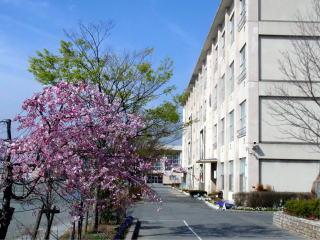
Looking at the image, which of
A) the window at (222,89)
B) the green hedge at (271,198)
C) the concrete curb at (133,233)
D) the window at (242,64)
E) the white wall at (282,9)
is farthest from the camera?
the window at (222,89)

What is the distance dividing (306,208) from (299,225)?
1.04m

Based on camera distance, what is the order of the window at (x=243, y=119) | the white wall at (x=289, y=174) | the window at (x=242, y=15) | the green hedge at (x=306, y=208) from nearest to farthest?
1. the green hedge at (x=306, y=208)
2. the white wall at (x=289, y=174)
3. the window at (x=243, y=119)
4. the window at (x=242, y=15)

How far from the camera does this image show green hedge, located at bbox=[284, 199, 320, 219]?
17848 mm

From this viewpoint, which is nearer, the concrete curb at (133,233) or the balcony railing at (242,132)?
the concrete curb at (133,233)

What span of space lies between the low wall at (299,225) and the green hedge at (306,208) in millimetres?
323

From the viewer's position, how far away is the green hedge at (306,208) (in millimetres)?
17848

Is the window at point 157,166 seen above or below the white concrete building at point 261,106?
below

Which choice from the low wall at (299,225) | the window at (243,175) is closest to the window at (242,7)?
the window at (243,175)

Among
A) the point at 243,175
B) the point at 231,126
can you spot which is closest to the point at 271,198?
the point at 243,175

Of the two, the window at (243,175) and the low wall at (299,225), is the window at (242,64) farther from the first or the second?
the low wall at (299,225)

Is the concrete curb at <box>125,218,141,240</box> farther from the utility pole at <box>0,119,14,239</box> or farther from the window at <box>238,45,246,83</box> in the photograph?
the window at <box>238,45,246,83</box>

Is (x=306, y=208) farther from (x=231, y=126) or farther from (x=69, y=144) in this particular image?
(x=231, y=126)

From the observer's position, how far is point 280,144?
3322 centimetres

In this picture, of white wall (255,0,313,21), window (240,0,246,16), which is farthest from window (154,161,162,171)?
window (240,0,246,16)
